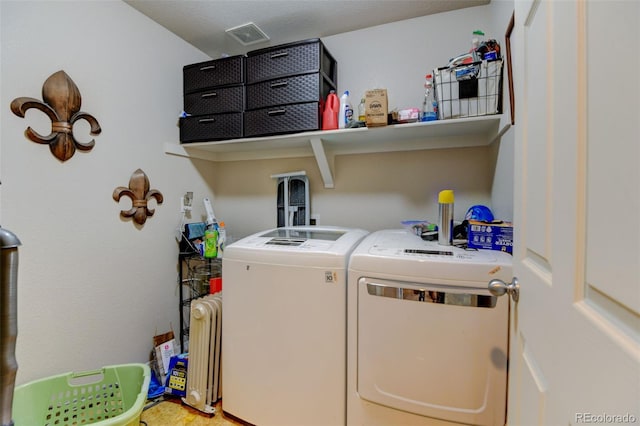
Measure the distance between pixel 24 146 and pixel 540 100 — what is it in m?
2.00

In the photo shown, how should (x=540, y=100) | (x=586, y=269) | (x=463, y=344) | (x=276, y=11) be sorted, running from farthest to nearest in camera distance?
(x=276, y=11)
(x=463, y=344)
(x=540, y=100)
(x=586, y=269)

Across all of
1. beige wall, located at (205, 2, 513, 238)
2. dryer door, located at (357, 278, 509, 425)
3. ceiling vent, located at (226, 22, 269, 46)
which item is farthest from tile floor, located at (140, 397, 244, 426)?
ceiling vent, located at (226, 22, 269, 46)

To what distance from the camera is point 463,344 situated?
1047mm

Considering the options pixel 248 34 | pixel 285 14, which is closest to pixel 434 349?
pixel 285 14

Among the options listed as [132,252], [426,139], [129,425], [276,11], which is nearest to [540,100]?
[426,139]

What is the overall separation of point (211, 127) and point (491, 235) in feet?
6.05

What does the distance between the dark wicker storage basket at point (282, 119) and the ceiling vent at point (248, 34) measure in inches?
22.7

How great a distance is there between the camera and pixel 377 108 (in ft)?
4.89

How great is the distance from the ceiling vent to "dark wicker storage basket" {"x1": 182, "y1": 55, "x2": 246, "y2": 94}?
0.20 m

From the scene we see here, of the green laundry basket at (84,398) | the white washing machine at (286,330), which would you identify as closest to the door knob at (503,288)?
the white washing machine at (286,330)

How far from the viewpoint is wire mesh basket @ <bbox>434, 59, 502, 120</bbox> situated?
52.9 inches

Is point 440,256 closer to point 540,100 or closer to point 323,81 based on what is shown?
point 540,100

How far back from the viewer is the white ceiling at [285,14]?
66.0 inches

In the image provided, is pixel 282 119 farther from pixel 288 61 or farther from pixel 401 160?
pixel 401 160
